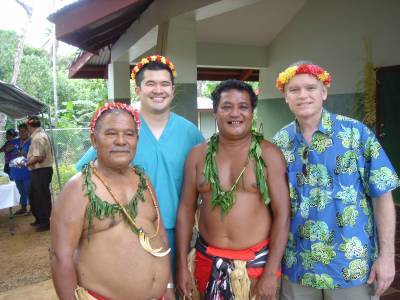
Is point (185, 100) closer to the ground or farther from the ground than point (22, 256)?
farther from the ground

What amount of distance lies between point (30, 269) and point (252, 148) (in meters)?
3.96

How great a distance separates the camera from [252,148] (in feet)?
7.43

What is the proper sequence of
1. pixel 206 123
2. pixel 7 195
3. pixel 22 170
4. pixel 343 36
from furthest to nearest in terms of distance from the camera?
pixel 206 123 < pixel 22 170 < pixel 343 36 < pixel 7 195

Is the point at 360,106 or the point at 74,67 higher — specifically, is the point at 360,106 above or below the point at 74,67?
below

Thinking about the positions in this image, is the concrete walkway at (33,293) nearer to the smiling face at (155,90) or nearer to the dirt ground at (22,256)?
the dirt ground at (22,256)

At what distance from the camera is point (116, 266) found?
187 centimetres

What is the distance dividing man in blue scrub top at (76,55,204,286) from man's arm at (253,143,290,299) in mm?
599

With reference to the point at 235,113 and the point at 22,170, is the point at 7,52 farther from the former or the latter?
the point at 235,113

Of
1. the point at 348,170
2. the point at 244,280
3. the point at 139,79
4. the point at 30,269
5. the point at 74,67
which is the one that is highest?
the point at 74,67

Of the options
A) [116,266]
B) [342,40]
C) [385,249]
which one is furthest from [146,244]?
[342,40]

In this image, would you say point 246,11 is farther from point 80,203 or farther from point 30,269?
point 80,203

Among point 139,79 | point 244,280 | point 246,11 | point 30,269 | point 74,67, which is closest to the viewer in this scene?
point 244,280

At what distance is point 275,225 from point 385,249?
590 millimetres

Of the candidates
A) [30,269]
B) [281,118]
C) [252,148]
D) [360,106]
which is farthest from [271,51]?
[252,148]
